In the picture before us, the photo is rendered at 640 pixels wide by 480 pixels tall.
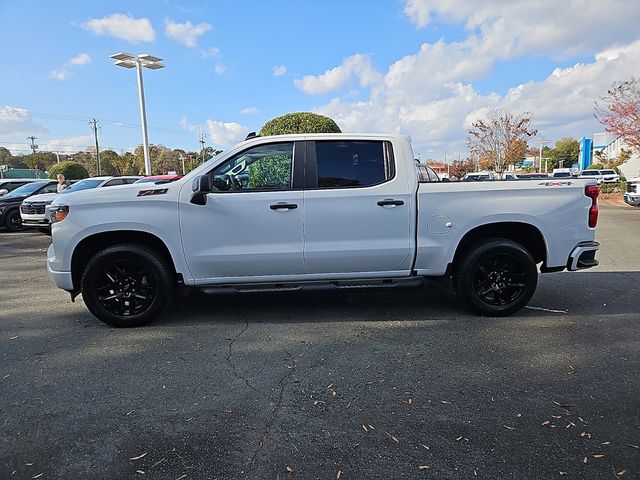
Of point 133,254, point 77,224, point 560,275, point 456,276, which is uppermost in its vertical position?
point 77,224

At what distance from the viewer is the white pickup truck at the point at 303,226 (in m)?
4.63

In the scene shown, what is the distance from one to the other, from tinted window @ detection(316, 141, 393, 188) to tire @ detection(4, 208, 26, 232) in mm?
12740

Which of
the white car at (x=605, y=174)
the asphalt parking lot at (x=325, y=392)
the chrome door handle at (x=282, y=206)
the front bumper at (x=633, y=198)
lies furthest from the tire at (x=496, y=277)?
the white car at (x=605, y=174)

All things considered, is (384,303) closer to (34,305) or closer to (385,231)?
(385,231)

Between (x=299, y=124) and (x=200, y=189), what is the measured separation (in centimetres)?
784

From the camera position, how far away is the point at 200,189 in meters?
4.51

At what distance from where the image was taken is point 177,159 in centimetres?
8569

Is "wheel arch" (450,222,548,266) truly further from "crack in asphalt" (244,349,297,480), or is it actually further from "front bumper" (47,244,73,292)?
"front bumper" (47,244,73,292)

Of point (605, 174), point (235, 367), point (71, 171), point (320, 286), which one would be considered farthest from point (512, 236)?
point (71, 171)

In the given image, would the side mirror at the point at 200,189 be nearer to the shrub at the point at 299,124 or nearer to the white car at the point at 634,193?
the shrub at the point at 299,124

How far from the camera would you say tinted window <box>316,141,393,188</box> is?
4.76 m

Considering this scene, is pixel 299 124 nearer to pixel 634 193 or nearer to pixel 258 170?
pixel 258 170

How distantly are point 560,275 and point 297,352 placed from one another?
5022 mm

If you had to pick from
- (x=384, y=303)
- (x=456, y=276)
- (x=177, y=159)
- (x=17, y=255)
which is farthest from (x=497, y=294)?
(x=177, y=159)
